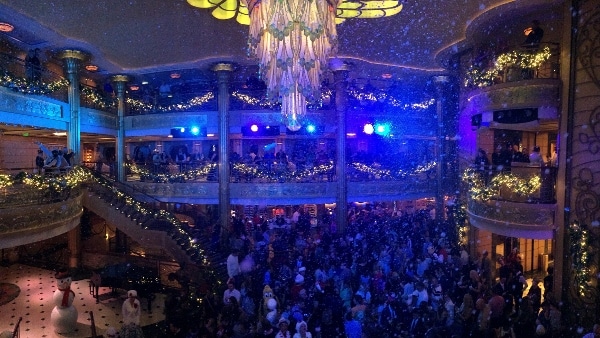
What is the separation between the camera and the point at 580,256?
7.44 meters

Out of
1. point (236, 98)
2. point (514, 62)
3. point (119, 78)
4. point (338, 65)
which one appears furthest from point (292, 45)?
point (119, 78)

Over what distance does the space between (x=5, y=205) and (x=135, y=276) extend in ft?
12.4

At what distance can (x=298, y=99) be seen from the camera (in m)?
4.84

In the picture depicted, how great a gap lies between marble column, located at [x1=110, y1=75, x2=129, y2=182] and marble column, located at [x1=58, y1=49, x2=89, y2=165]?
7.90 feet

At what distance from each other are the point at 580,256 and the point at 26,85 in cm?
1455

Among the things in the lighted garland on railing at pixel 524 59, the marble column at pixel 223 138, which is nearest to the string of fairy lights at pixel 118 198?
the marble column at pixel 223 138

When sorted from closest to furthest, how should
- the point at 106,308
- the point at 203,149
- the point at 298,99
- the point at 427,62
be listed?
the point at 298,99, the point at 106,308, the point at 427,62, the point at 203,149

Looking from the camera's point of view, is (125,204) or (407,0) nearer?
(407,0)

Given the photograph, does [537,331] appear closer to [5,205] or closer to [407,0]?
[407,0]

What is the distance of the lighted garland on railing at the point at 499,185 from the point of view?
28.7ft

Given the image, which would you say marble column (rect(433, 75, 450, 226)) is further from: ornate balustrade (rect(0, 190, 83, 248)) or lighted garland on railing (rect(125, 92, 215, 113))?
ornate balustrade (rect(0, 190, 83, 248))

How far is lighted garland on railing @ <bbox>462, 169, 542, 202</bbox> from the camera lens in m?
8.76

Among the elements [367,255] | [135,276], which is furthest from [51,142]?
[367,255]

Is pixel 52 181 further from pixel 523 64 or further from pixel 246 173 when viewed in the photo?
pixel 523 64
